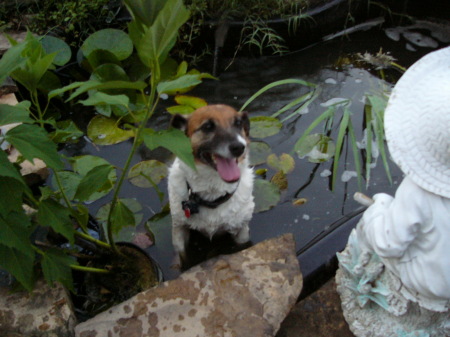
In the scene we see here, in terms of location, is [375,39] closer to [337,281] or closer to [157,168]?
[157,168]

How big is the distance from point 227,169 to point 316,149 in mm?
1454

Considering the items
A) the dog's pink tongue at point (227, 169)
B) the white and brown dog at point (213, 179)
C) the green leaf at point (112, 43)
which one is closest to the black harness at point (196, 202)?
the white and brown dog at point (213, 179)

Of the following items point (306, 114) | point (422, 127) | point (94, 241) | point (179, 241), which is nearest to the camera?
point (422, 127)

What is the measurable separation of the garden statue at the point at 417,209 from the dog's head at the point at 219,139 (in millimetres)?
870

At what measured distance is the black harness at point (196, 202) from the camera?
272cm

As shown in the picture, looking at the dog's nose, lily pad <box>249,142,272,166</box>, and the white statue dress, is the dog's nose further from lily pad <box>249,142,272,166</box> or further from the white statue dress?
lily pad <box>249,142,272,166</box>

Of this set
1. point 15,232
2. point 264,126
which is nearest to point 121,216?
point 15,232

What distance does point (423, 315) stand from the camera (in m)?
2.02

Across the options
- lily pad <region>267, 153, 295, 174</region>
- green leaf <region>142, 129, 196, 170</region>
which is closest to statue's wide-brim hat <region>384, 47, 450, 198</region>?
green leaf <region>142, 129, 196, 170</region>

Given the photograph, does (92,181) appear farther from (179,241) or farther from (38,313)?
(179,241)

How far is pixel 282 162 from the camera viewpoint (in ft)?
12.1

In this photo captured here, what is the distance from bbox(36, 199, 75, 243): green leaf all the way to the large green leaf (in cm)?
86

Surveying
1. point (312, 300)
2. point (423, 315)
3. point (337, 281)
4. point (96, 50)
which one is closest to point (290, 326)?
point (312, 300)

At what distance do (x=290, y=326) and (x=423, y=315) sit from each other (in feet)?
2.37
